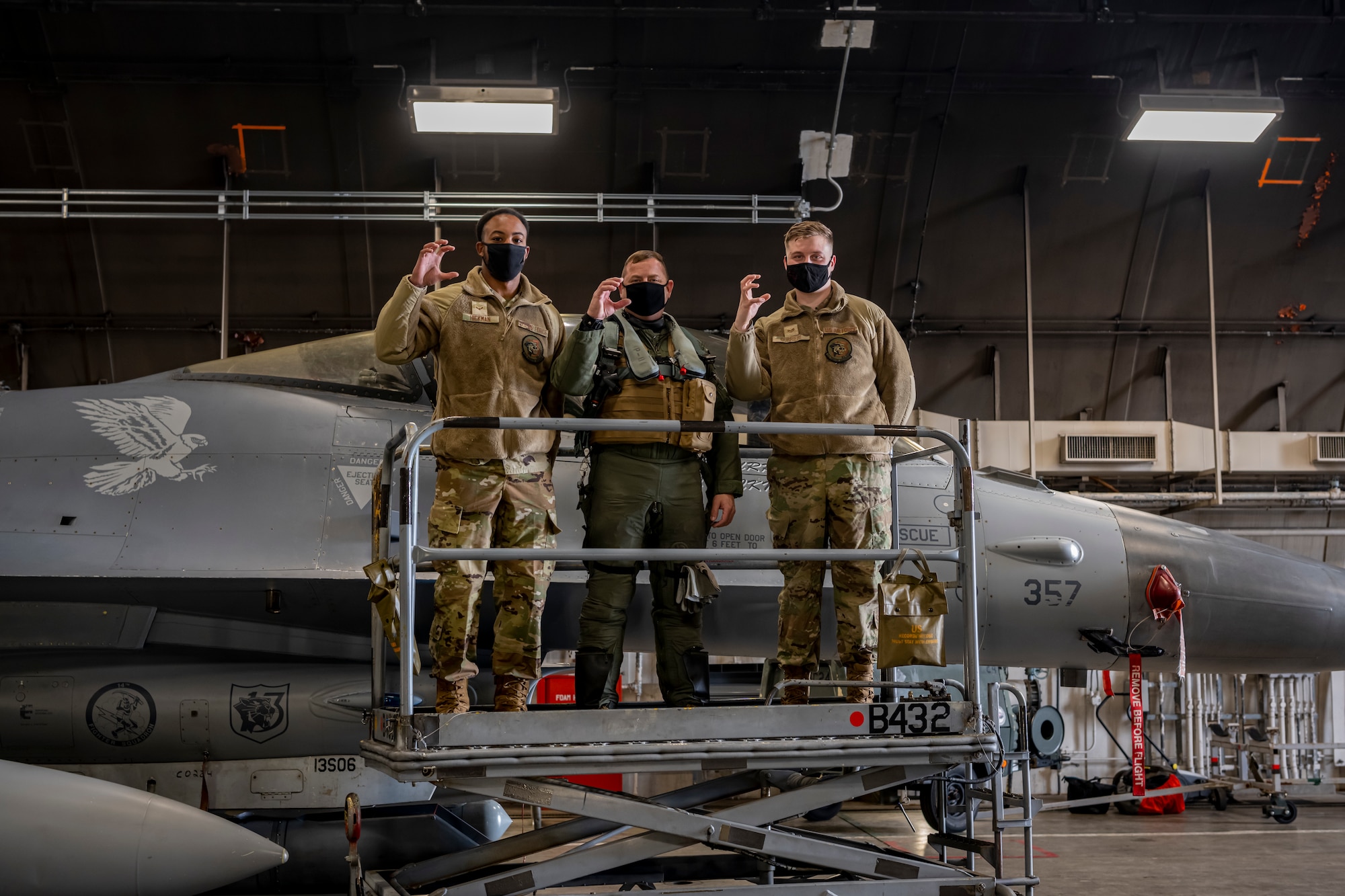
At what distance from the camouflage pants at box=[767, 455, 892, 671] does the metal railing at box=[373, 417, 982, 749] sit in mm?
384

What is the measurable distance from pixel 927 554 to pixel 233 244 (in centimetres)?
935

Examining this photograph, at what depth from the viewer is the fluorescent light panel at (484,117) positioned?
863cm

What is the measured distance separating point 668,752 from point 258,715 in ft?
9.92

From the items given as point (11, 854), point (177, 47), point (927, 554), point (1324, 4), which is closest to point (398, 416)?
point (11, 854)

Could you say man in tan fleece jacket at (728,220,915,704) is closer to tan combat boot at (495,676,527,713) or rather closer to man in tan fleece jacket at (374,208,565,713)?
man in tan fleece jacket at (374,208,565,713)

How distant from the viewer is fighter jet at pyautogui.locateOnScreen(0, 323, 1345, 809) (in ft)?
17.7

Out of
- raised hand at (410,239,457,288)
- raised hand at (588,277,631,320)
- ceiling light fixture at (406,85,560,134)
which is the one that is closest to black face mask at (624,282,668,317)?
raised hand at (588,277,631,320)

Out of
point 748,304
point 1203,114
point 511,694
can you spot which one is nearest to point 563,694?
point 511,694

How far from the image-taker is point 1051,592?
5.63 meters

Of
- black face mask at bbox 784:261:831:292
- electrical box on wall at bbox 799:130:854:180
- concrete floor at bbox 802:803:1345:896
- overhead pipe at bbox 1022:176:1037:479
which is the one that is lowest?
concrete floor at bbox 802:803:1345:896

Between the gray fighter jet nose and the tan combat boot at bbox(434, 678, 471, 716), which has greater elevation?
the tan combat boot at bbox(434, 678, 471, 716)

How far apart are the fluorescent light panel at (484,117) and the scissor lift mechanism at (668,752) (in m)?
5.51

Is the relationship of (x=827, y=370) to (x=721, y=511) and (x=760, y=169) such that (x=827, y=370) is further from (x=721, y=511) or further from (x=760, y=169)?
A: (x=760, y=169)

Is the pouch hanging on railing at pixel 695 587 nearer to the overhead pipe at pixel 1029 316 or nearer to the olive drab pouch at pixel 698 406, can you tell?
the olive drab pouch at pixel 698 406
